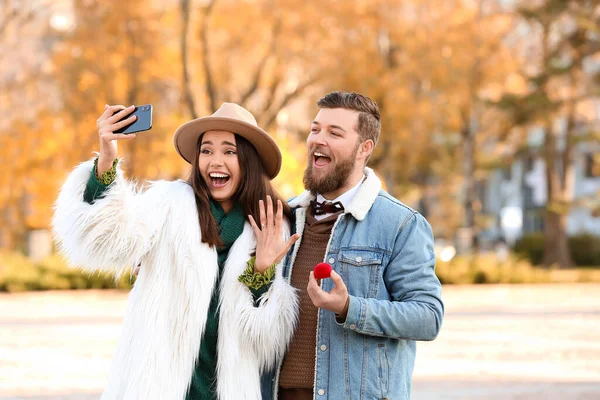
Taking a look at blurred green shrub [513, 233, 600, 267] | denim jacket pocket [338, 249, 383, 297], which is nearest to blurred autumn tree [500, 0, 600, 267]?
blurred green shrub [513, 233, 600, 267]

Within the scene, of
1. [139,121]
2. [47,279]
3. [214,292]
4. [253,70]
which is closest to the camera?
[139,121]

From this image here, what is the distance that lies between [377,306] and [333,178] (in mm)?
667

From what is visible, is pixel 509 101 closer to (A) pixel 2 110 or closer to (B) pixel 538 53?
(B) pixel 538 53

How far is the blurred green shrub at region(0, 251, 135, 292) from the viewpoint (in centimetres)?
2383

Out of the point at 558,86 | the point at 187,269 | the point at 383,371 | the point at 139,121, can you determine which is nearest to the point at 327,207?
the point at 187,269

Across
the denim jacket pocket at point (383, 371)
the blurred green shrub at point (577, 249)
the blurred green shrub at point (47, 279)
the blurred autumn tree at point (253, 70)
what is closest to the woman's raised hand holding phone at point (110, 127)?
the denim jacket pocket at point (383, 371)

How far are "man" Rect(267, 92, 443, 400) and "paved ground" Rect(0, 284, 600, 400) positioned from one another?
500 cm

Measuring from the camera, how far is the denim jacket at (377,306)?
13.4 feet

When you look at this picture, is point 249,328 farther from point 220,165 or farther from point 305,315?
point 220,165

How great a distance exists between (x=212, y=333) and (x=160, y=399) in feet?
1.28

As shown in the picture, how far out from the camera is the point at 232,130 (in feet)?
15.3

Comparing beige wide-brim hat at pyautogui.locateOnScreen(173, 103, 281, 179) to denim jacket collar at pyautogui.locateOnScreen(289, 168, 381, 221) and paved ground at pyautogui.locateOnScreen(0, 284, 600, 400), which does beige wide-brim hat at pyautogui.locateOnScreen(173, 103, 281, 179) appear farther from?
paved ground at pyautogui.locateOnScreen(0, 284, 600, 400)

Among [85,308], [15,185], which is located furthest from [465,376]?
[15,185]

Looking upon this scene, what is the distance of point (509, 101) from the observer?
29.0m
